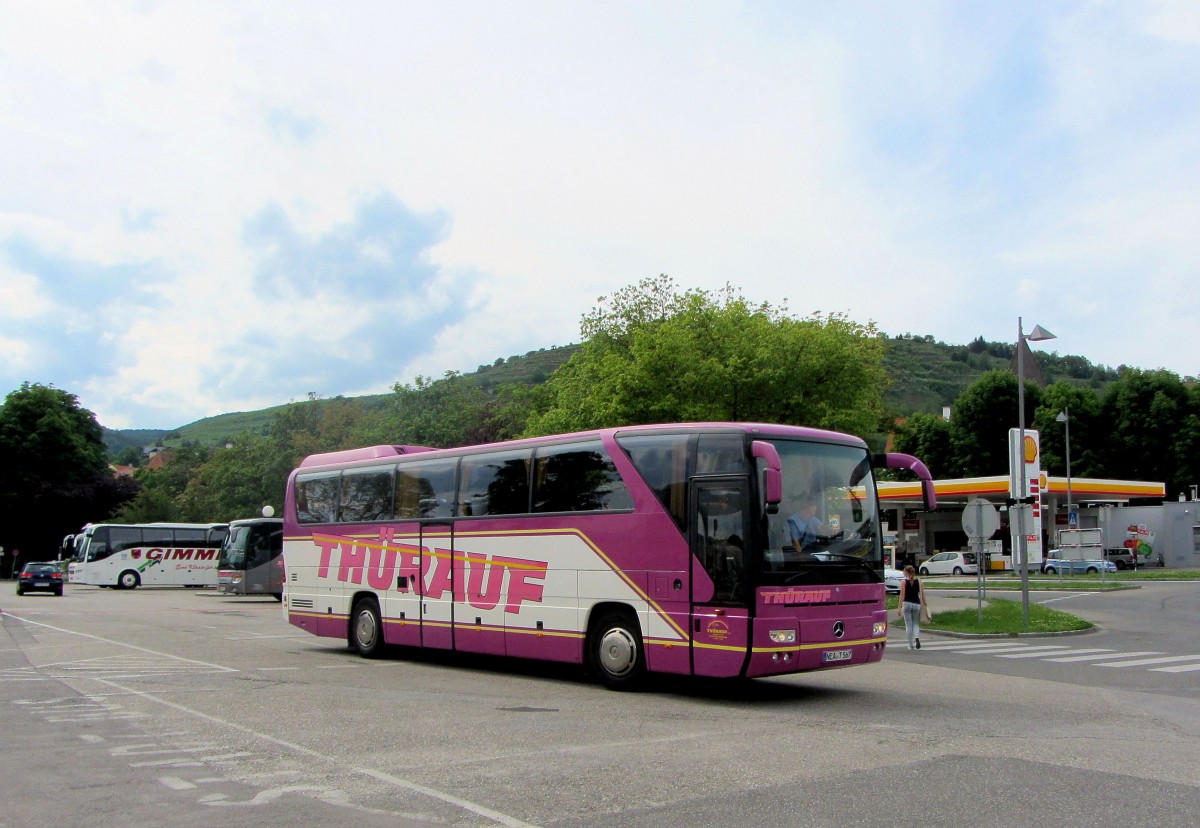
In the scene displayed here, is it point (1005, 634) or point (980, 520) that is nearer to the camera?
point (980, 520)

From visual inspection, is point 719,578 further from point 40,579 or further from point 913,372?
point 913,372

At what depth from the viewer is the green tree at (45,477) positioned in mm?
75438

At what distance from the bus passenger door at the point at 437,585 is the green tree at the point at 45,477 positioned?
6763cm

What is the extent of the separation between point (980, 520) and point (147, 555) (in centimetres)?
4585

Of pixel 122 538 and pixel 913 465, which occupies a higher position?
pixel 913 465

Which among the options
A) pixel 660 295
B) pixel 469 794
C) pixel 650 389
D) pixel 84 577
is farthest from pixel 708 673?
pixel 84 577

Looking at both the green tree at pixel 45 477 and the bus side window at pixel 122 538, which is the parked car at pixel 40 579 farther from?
the green tree at pixel 45 477

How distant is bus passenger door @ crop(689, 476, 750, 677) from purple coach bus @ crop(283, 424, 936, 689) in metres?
0.02

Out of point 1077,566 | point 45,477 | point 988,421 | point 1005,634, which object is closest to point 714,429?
point 1005,634

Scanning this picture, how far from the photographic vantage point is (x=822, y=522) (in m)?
12.9

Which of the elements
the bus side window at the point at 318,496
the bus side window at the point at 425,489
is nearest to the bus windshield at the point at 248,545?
the bus side window at the point at 318,496

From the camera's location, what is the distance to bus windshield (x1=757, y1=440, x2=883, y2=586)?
1238 centimetres

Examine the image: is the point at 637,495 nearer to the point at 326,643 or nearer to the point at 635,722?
the point at 635,722

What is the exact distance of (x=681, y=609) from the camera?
12742 mm
